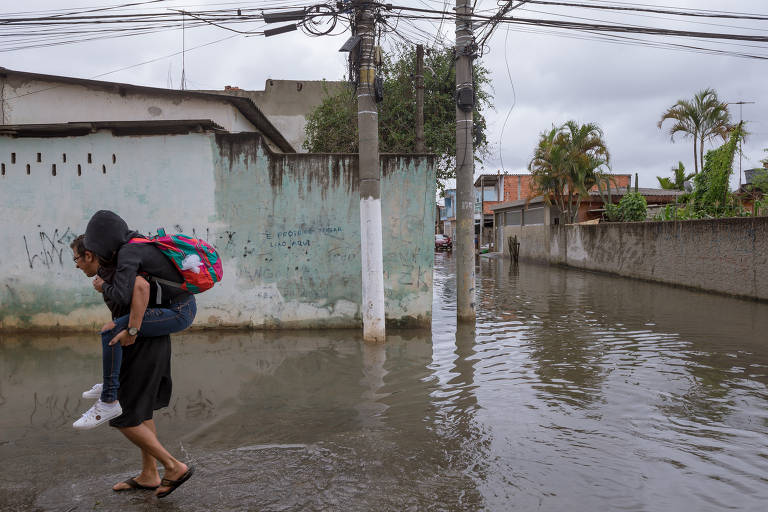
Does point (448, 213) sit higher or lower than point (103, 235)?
higher

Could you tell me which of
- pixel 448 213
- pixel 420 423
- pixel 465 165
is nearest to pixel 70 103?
pixel 465 165

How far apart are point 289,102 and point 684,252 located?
17167mm

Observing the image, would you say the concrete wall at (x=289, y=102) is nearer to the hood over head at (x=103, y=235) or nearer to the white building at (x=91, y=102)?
the white building at (x=91, y=102)

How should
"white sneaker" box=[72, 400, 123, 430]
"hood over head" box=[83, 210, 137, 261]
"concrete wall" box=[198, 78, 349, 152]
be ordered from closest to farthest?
1. "white sneaker" box=[72, 400, 123, 430]
2. "hood over head" box=[83, 210, 137, 261]
3. "concrete wall" box=[198, 78, 349, 152]

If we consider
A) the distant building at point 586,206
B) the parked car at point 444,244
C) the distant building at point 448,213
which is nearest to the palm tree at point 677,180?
the distant building at point 586,206

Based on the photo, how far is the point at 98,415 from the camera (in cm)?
318

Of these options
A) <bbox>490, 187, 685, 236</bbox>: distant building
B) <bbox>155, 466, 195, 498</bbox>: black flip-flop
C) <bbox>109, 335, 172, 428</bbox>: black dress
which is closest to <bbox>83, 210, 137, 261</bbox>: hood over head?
<bbox>109, 335, 172, 428</bbox>: black dress

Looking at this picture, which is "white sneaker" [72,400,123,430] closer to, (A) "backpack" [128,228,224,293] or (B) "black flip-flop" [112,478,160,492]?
(B) "black flip-flop" [112,478,160,492]

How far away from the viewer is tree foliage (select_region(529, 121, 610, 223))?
24984 millimetres

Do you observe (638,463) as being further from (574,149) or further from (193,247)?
(574,149)

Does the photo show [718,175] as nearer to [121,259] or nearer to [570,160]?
[570,160]

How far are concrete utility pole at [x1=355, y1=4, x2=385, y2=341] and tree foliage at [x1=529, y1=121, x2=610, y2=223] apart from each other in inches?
742

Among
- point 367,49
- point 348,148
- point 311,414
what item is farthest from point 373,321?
point 348,148

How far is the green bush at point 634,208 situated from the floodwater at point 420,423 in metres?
14.2
